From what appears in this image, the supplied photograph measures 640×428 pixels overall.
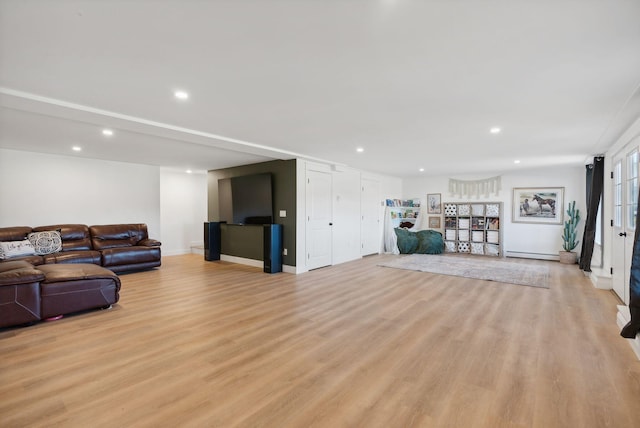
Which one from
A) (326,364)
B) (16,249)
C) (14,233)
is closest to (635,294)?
(326,364)

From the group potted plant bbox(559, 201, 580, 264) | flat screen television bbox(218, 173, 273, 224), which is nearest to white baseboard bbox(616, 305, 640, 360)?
potted plant bbox(559, 201, 580, 264)

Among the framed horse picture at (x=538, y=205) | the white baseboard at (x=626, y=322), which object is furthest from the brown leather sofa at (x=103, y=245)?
the framed horse picture at (x=538, y=205)

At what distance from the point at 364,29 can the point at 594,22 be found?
130cm

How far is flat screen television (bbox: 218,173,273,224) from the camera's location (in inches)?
245

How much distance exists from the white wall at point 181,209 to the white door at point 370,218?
4.71 metres

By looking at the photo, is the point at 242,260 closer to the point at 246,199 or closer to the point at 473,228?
the point at 246,199

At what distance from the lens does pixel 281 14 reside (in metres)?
1.63

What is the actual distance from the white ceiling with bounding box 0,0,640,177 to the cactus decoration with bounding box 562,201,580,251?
385 cm

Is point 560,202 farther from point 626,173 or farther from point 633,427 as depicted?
point 633,427

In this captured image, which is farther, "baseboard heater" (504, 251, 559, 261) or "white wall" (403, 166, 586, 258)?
"baseboard heater" (504, 251, 559, 261)

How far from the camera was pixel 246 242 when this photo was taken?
679 centimetres

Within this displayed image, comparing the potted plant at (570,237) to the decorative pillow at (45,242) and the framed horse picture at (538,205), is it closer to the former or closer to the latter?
the framed horse picture at (538,205)

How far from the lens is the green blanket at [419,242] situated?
27.4 ft

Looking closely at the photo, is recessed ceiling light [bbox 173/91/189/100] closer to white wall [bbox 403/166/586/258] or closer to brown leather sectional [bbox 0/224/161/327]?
brown leather sectional [bbox 0/224/161/327]
